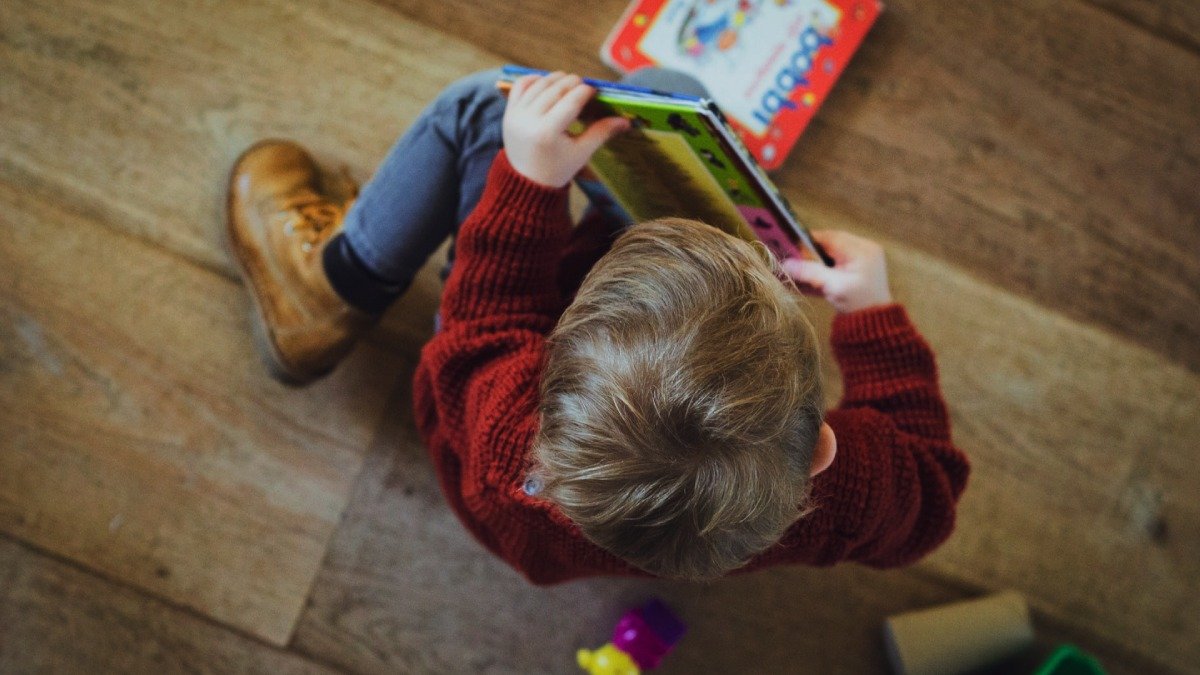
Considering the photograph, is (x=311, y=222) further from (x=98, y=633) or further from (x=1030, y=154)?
(x=1030, y=154)

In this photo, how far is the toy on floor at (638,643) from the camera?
2.55ft

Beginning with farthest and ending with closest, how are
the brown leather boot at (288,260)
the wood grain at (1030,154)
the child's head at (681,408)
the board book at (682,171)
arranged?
the wood grain at (1030,154) → the brown leather boot at (288,260) → the board book at (682,171) → the child's head at (681,408)

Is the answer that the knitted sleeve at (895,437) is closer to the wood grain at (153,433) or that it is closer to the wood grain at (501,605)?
the wood grain at (501,605)

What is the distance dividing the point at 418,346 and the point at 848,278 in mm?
449

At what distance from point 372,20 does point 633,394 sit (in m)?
0.63

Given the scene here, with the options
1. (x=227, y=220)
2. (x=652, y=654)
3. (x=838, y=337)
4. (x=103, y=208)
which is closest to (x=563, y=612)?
(x=652, y=654)

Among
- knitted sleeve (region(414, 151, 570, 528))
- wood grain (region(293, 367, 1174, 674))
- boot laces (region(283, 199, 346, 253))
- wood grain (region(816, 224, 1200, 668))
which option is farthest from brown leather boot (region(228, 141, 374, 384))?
wood grain (region(816, 224, 1200, 668))

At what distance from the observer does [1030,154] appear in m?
0.90

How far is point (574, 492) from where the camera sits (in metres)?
0.42

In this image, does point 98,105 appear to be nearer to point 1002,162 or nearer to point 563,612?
point 563,612

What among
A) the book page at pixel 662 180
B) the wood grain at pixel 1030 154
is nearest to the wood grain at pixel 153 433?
the book page at pixel 662 180

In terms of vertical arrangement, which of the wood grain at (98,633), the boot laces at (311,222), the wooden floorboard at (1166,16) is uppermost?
the wooden floorboard at (1166,16)

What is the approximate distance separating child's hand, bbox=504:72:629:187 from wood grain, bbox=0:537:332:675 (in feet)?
1.89

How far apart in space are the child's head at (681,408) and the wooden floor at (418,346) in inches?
17.3
